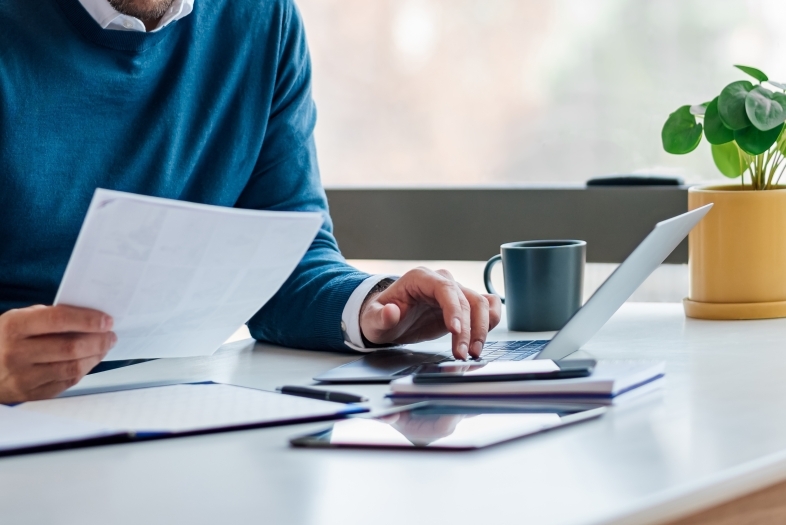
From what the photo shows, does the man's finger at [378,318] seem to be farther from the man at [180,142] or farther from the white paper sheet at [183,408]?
the white paper sheet at [183,408]

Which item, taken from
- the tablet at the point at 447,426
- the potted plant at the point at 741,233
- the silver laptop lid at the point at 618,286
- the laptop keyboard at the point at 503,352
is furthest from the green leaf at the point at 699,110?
the tablet at the point at 447,426

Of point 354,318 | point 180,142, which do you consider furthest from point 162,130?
point 354,318

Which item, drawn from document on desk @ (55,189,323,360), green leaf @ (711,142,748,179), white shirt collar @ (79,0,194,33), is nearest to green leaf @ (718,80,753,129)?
green leaf @ (711,142,748,179)

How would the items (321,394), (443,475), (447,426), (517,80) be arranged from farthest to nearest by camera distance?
(517,80) → (321,394) → (447,426) → (443,475)

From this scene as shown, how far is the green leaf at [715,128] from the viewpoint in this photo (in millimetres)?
1167

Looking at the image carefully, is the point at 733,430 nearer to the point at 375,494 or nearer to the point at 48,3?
the point at 375,494

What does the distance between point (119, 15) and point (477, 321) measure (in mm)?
593

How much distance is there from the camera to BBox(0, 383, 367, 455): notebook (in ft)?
2.17

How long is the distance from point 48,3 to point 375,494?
876mm

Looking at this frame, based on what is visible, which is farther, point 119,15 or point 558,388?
point 119,15

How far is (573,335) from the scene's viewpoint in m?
0.92

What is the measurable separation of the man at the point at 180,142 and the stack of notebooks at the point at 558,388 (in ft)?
0.47

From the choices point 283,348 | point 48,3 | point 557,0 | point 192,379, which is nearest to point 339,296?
point 283,348

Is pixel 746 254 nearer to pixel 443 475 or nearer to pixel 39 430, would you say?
pixel 443 475
